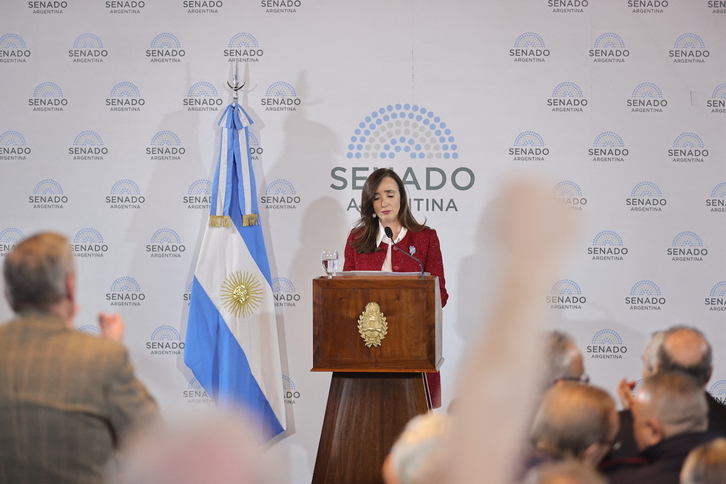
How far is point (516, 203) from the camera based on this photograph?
2.22 feet

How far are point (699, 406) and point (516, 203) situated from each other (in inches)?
70.1

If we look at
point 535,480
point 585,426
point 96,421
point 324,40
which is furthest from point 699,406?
point 324,40

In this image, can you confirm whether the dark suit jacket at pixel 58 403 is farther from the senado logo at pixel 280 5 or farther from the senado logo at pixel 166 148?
the senado logo at pixel 280 5

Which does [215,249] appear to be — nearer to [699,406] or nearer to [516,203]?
[699,406]

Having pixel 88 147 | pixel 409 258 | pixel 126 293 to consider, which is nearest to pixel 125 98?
pixel 88 147

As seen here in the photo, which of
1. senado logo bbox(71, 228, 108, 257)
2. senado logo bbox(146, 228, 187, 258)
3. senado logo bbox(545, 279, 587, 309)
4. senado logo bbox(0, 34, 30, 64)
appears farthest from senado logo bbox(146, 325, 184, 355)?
senado logo bbox(545, 279, 587, 309)

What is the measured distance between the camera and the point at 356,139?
5672 millimetres

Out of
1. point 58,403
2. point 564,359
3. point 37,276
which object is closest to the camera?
point 58,403

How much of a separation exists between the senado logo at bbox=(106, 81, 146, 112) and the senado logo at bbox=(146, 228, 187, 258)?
989 millimetres

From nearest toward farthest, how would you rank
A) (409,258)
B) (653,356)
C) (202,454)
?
(202,454) → (653,356) → (409,258)

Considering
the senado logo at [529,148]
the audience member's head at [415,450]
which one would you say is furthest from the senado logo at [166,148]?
the audience member's head at [415,450]

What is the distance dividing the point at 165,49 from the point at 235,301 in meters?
2.07

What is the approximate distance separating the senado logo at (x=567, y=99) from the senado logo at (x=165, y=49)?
9.43ft

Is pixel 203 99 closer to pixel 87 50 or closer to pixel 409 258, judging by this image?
pixel 87 50
